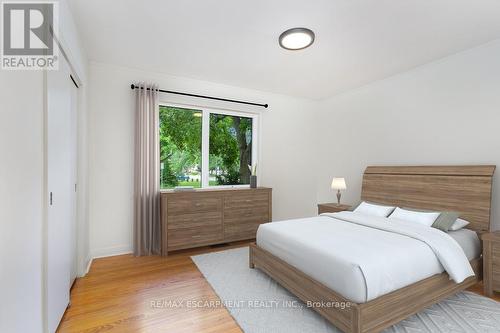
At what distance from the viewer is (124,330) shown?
1.82 metres

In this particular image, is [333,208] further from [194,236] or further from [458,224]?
[194,236]

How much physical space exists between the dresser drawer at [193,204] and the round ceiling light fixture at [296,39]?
2.30m

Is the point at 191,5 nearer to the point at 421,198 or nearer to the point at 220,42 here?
the point at 220,42

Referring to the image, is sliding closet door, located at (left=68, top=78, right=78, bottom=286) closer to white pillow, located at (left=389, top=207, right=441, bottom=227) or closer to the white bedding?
the white bedding

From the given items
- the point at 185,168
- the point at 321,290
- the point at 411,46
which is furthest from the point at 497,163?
the point at 185,168

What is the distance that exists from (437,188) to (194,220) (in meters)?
3.29

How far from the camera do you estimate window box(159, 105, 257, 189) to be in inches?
149

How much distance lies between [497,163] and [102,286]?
4519mm

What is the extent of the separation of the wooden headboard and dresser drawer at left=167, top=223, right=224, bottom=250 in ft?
8.06

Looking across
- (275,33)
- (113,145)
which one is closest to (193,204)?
(113,145)

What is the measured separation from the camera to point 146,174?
11.1ft

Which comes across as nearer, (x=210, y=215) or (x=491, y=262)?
(x=491, y=262)

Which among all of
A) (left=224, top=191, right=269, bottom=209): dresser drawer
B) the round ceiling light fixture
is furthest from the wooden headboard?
the round ceiling light fixture

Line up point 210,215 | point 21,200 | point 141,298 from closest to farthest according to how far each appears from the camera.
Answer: point 21,200 → point 141,298 → point 210,215
